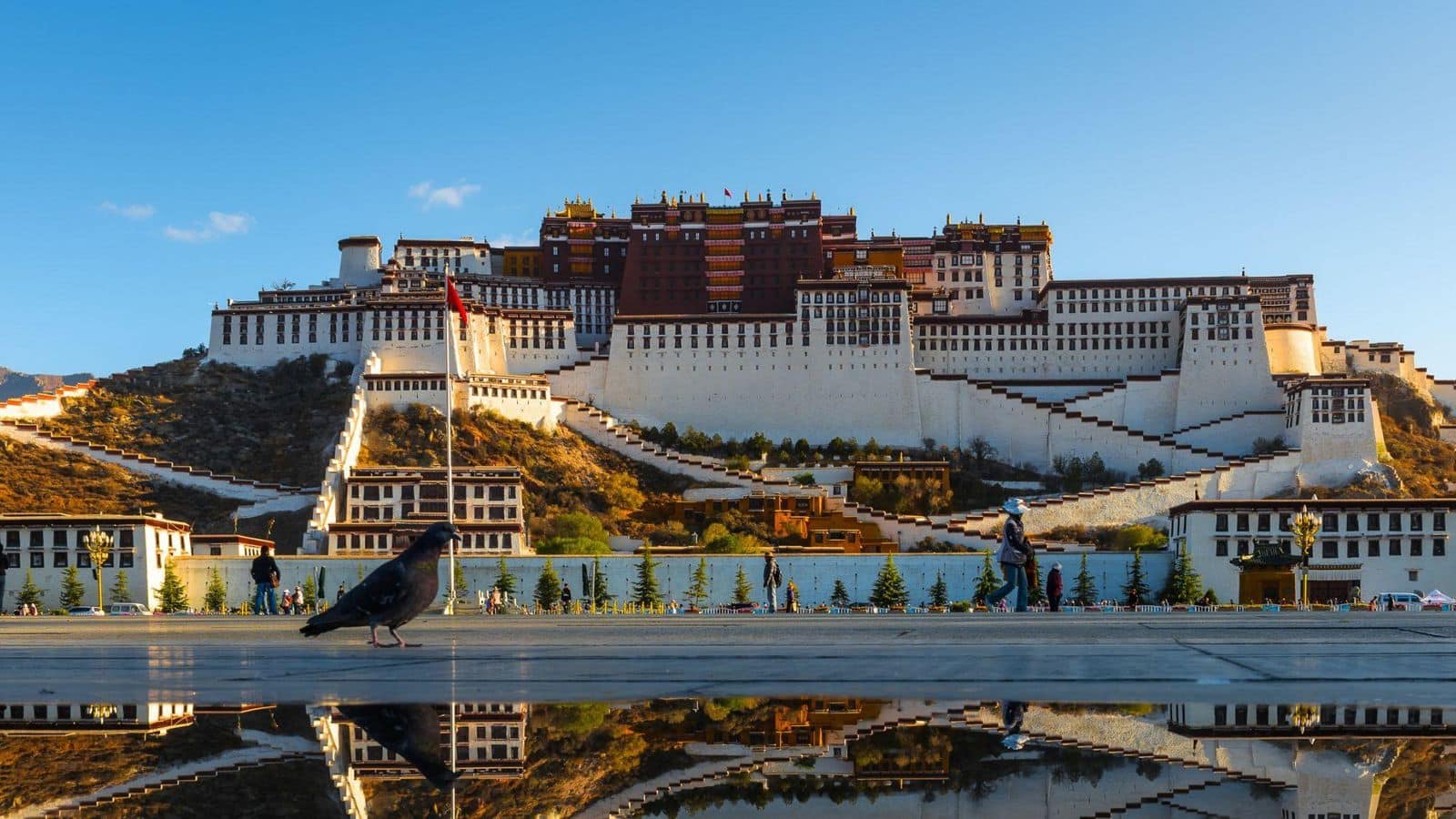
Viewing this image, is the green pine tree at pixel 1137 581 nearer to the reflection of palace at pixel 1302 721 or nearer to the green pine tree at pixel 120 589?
the green pine tree at pixel 120 589

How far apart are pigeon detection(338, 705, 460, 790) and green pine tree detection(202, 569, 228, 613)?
5600cm

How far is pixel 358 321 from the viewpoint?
336 ft

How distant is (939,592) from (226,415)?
161 feet

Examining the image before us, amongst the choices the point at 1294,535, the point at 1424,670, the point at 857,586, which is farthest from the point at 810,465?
the point at 1424,670

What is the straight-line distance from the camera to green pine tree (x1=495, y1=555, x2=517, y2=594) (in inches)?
2603

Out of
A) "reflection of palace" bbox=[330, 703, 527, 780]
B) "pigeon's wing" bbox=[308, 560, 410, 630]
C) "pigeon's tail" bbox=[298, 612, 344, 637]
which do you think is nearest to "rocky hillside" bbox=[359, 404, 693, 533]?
"pigeon's wing" bbox=[308, 560, 410, 630]

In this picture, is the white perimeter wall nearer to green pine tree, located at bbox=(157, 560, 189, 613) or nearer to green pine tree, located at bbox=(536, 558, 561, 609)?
green pine tree, located at bbox=(157, 560, 189, 613)

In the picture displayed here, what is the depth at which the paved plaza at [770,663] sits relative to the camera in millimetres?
9648

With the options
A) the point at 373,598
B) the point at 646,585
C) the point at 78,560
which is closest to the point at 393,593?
the point at 373,598

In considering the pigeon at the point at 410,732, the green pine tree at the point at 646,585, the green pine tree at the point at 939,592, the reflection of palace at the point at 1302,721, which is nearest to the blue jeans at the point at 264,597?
the pigeon at the point at 410,732

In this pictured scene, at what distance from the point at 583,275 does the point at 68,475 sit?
4192cm

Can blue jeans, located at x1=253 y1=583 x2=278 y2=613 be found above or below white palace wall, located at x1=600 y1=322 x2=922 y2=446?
below

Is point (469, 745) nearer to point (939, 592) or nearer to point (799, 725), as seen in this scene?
point (799, 725)

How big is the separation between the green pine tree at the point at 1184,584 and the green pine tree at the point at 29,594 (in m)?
42.5
